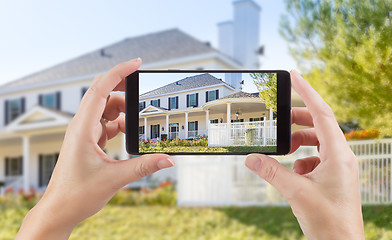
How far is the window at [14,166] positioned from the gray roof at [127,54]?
4.98 ft

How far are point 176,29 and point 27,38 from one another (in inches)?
116

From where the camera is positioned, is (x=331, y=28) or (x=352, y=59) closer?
(x=352, y=59)

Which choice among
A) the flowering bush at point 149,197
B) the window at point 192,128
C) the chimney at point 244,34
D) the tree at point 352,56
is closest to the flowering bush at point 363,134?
the tree at point 352,56

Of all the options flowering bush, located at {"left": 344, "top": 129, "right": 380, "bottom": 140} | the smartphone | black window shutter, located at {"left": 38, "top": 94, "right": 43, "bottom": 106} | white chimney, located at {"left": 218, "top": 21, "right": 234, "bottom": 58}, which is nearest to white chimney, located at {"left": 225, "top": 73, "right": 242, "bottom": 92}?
the smartphone

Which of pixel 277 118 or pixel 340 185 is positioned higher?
pixel 277 118

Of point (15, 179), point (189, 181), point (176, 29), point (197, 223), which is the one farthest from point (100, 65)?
point (197, 223)

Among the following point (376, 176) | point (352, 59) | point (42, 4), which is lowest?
point (376, 176)

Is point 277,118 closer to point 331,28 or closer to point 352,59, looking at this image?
point 352,59

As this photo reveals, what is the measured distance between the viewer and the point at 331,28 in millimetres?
2061

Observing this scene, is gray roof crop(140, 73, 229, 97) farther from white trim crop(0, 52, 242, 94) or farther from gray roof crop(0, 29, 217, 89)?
gray roof crop(0, 29, 217, 89)

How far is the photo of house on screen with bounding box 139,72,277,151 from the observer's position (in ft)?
3.41

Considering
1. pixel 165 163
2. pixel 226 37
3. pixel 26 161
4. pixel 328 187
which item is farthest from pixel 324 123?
pixel 26 161

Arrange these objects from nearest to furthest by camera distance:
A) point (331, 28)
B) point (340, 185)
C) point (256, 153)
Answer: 1. point (340, 185)
2. point (256, 153)
3. point (331, 28)

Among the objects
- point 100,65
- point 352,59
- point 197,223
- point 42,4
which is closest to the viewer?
point 352,59
